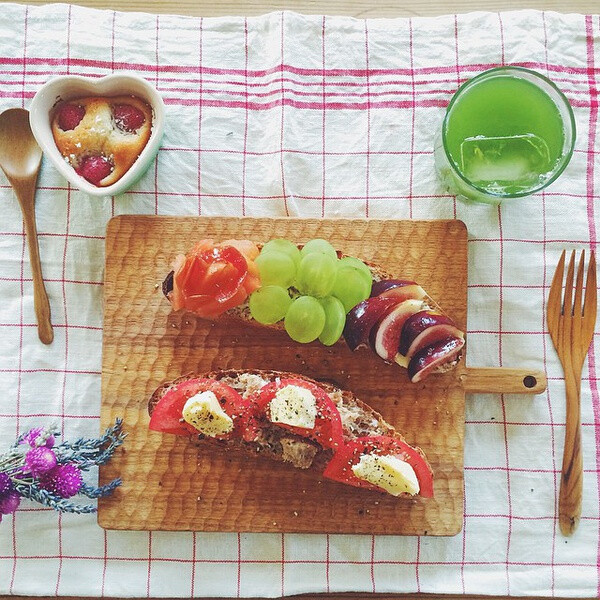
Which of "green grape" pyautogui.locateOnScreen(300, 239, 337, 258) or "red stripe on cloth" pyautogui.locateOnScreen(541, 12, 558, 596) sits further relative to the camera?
"red stripe on cloth" pyautogui.locateOnScreen(541, 12, 558, 596)

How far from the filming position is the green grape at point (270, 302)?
1.75 metres

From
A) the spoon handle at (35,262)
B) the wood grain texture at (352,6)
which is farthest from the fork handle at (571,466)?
the spoon handle at (35,262)

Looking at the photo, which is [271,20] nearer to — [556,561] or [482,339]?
[482,339]

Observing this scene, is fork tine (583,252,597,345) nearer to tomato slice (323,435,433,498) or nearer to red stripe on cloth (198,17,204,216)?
tomato slice (323,435,433,498)

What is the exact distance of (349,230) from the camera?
1.94 metres

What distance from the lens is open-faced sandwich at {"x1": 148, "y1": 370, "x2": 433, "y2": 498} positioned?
68.1 inches

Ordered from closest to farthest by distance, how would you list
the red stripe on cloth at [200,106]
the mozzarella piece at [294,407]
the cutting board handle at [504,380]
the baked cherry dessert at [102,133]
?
the mozzarella piece at [294,407], the baked cherry dessert at [102,133], the cutting board handle at [504,380], the red stripe on cloth at [200,106]

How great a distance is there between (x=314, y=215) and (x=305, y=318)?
409 millimetres

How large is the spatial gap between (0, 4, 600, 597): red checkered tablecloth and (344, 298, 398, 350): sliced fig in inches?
13.8

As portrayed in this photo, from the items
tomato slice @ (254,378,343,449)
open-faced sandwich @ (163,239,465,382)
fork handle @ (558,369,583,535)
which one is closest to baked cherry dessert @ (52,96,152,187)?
open-faced sandwich @ (163,239,465,382)

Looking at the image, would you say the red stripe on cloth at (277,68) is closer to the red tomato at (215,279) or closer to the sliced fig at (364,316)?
the red tomato at (215,279)

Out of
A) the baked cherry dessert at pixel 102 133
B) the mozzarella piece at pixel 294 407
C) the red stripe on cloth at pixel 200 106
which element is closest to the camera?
the mozzarella piece at pixel 294 407

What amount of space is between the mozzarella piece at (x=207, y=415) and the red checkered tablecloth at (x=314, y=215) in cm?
39

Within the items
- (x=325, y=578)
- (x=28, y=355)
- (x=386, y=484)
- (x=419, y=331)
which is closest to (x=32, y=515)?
(x=28, y=355)
